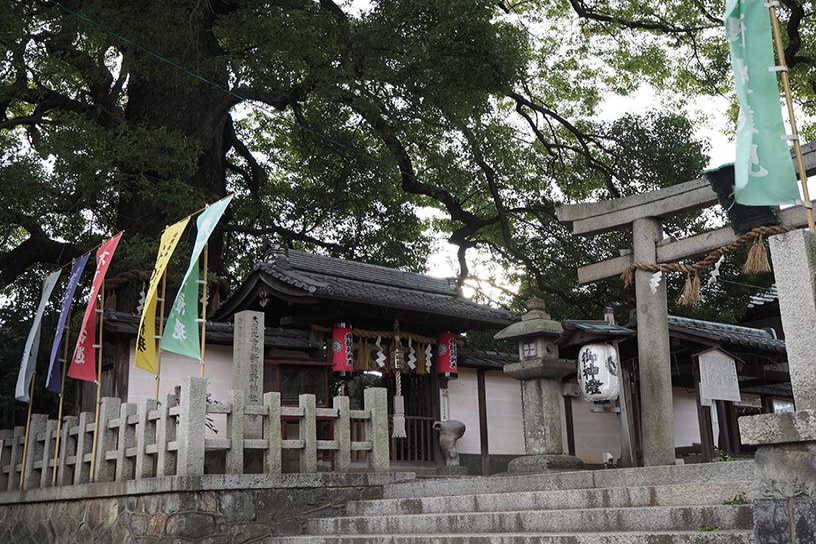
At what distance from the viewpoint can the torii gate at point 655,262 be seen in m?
10.8

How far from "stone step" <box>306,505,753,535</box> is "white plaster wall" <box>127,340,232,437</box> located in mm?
4009

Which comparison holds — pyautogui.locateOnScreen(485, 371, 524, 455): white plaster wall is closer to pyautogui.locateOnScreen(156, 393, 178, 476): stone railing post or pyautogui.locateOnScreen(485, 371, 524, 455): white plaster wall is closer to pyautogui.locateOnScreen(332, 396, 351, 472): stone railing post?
pyautogui.locateOnScreen(332, 396, 351, 472): stone railing post

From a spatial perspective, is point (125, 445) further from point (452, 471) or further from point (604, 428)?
point (604, 428)

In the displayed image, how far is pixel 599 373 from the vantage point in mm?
11750

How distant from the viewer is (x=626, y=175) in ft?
61.5

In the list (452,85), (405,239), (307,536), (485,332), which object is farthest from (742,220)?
(405,239)

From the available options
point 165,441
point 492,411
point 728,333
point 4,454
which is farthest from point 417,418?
point 4,454

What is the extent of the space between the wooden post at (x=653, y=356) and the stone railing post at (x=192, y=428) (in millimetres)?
5598

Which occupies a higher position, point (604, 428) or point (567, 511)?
point (604, 428)

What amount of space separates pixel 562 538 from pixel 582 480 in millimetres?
2007

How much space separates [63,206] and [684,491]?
1057cm

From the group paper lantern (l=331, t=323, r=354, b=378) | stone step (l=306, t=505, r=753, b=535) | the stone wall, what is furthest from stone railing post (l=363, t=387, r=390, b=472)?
paper lantern (l=331, t=323, r=354, b=378)

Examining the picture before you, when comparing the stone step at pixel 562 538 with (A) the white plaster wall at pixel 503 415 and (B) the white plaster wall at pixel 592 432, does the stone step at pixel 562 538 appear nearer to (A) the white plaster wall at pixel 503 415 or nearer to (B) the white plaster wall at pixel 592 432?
(A) the white plaster wall at pixel 503 415

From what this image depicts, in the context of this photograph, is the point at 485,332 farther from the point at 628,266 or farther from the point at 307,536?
the point at 307,536
